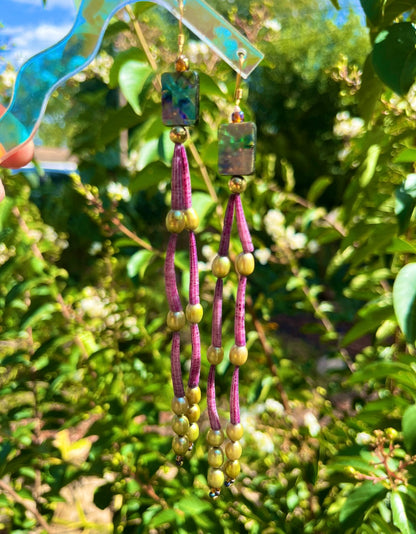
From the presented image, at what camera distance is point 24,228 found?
157cm

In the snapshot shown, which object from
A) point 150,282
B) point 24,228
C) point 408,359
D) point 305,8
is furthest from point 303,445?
point 305,8

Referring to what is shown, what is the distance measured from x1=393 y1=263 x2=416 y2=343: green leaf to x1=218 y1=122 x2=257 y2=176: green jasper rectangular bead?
31cm

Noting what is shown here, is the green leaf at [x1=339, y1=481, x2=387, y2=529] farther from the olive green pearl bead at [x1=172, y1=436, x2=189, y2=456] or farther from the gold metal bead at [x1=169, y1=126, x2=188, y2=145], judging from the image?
the gold metal bead at [x1=169, y1=126, x2=188, y2=145]

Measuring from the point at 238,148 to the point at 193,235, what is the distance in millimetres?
150

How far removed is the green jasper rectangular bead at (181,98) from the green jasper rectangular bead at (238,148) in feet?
0.18

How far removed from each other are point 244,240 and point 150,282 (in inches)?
98.9

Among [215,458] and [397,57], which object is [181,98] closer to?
[397,57]

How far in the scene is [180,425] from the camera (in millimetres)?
824

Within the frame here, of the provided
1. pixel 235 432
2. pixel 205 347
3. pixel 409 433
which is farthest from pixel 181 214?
pixel 205 347

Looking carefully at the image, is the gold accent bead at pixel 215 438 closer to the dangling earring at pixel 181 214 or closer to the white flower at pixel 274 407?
the dangling earring at pixel 181 214

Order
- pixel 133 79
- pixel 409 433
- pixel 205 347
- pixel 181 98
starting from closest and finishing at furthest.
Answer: pixel 181 98 < pixel 409 433 < pixel 133 79 < pixel 205 347

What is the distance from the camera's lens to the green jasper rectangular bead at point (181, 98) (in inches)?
30.0

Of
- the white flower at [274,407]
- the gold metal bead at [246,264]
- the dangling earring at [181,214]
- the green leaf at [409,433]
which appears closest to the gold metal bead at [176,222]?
the dangling earring at [181,214]

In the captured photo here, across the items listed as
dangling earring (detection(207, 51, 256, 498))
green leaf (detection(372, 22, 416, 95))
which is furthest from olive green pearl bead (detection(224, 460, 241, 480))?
green leaf (detection(372, 22, 416, 95))
